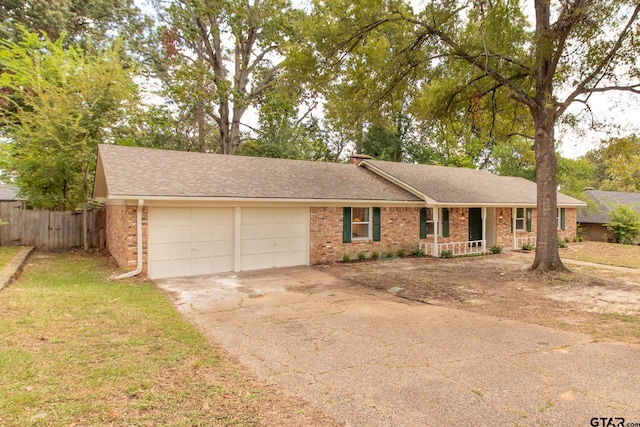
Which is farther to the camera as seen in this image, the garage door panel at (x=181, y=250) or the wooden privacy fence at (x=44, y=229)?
the wooden privacy fence at (x=44, y=229)

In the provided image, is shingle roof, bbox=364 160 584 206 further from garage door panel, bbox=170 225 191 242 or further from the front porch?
garage door panel, bbox=170 225 191 242

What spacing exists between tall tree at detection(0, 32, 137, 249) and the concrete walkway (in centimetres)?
243

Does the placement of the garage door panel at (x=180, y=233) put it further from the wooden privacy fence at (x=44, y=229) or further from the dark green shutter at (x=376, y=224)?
the dark green shutter at (x=376, y=224)

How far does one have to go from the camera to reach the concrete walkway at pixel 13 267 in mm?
7943

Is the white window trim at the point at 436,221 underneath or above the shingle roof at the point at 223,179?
underneath

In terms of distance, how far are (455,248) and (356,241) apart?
526cm

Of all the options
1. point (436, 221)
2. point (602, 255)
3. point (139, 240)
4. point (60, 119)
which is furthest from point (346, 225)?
point (602, 255)

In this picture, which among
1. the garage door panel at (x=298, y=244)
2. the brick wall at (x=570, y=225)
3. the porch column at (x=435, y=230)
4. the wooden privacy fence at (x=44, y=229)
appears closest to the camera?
the garage door panel at (x=298, y=244)

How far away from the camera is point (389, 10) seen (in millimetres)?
11258

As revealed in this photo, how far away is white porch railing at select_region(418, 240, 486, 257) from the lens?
15.2 m

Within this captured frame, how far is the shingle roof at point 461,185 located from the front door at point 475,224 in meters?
0.96

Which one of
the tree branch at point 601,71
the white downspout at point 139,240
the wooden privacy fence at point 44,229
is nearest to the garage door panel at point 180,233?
the white downspout at point 139,240

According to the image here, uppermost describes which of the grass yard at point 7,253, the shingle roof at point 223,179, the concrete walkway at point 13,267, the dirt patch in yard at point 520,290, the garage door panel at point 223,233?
the shingle roof at point 223,179

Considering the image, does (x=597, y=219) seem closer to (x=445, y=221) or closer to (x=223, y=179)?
(x=445, y=221)
